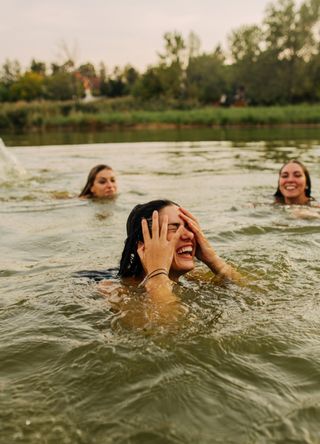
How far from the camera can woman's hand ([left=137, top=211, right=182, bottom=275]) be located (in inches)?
133

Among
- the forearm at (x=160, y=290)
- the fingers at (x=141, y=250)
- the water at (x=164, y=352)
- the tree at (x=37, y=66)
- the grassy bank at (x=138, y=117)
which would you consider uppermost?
the tree at (x=37, y=66)

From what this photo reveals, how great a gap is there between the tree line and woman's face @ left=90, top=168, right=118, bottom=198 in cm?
4510

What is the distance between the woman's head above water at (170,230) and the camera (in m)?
3.49

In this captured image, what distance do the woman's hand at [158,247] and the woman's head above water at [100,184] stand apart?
5.52 meters

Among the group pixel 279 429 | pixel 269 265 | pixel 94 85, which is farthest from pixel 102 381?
pixel 94 85

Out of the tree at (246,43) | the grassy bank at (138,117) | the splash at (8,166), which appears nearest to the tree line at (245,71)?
the tree at (246,43)

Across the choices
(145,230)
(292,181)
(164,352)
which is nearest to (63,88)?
(292,181)

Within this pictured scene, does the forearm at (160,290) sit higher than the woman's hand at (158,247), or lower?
lower

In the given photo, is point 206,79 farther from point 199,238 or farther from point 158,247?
point 158,247

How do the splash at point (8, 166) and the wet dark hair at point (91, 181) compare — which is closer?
the wet dark hair at point (91, 181)

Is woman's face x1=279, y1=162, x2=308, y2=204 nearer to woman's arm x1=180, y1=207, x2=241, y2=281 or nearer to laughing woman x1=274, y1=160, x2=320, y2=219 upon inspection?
laughing woman x1=274, y1=160, x2=320, y2=219

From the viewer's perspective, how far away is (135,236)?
3.67 m

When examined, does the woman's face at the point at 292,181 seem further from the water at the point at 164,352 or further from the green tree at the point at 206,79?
the green tree at the point at 206,79

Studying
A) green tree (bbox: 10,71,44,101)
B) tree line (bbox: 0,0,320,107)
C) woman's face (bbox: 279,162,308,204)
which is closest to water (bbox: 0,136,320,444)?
woman's face (bbox: 279,162,308,204)
